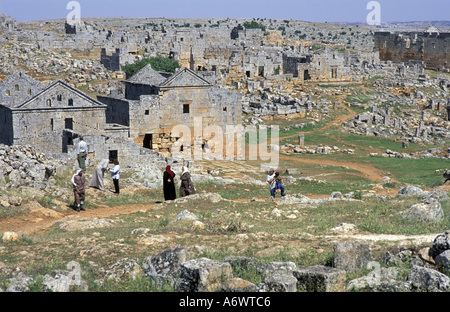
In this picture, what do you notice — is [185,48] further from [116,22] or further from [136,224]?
[116,22]

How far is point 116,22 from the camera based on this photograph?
387ft

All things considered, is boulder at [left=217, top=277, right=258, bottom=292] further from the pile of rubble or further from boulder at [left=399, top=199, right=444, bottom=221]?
the pile of rubble

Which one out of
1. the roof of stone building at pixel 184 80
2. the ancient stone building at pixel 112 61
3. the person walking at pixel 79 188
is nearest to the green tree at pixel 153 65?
the ancient stone building at pixel 112 61

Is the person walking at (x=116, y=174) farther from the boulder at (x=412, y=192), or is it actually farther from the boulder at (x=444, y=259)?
the boulder at (x=444, y=259)

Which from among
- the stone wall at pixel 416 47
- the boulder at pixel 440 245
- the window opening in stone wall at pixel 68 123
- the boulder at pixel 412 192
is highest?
the stone wall at pixel 416 47

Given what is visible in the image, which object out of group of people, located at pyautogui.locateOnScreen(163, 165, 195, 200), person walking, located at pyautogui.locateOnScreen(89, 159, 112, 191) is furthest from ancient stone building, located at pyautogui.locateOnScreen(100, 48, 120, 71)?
group of people, located at pyautogui.locateOnScreen(163, 165, 195, 200)

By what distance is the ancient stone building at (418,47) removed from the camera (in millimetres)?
65125

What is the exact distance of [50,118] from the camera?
80.0 ft

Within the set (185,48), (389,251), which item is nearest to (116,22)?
(185,48)

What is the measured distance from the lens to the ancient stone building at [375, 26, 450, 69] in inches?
2564

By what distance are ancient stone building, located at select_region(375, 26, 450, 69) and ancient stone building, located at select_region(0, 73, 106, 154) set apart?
4923 centimetres

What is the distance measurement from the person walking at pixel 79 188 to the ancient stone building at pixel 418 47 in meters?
55.9

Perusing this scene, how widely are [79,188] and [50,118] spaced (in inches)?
366

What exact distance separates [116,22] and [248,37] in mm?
55954
